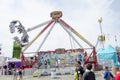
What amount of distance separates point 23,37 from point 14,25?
2.72 m

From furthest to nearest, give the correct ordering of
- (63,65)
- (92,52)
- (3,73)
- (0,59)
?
(0,59) < (3,73) < (92,52) < (63,65)

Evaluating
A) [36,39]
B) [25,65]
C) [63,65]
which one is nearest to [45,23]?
[36,39]

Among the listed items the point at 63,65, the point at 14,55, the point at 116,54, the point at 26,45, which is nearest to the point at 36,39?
the point at 26,45

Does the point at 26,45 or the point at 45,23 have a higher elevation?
the point at 45,23

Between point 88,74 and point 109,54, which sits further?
point 109,54

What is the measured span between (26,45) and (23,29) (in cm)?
287

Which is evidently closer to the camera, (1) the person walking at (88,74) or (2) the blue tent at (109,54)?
(1) the person walking at (88,74)

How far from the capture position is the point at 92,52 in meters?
39.5

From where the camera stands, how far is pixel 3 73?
42.0 m

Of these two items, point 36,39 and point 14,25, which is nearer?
point 14,25

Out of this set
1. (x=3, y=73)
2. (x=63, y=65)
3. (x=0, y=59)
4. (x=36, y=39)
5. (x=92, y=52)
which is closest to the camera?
(x=63, y=65)

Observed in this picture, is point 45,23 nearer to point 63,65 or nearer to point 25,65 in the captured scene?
point 25,65

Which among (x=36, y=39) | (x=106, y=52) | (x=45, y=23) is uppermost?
(x=45, y=23)

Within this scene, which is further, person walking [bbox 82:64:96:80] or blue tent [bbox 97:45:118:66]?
blue tent [bbox 97:45:118:66]
